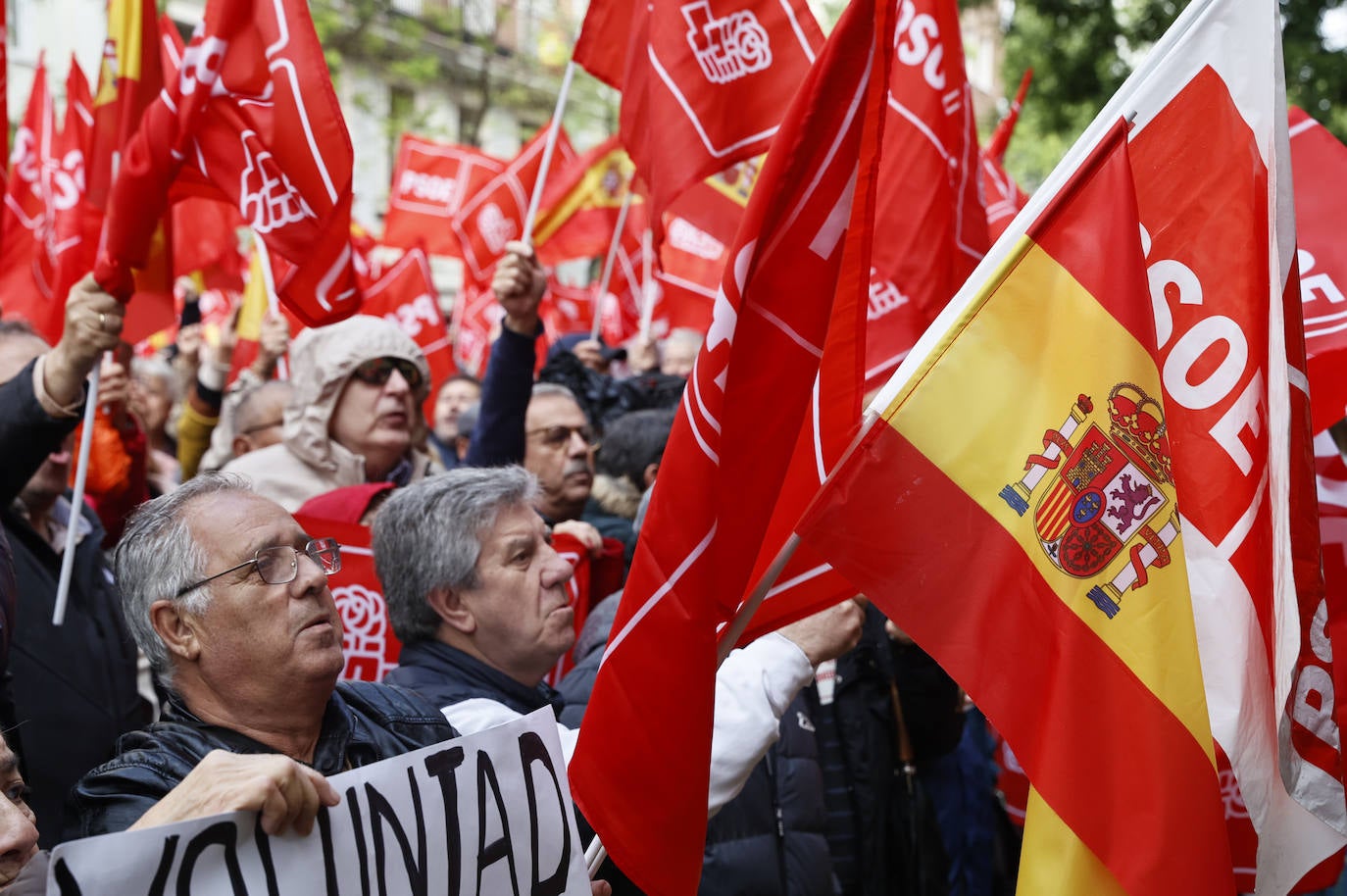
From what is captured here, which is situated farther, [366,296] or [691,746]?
[366,296]

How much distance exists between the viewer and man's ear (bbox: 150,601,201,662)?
2.09 meters

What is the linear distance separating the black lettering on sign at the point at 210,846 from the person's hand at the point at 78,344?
1.63 metres

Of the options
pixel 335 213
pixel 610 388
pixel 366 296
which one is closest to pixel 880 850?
pixel 335 213

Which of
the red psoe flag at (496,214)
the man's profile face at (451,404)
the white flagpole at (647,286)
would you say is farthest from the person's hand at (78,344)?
the red psoe flag at (496,214)

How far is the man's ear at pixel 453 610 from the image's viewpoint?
277 cm

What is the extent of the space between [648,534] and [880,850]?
1.94m

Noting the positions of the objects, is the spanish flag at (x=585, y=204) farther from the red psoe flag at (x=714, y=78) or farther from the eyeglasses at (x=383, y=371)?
the red psoe flag at (x=714, y=78)

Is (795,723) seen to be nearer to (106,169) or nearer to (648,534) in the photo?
(648,534)

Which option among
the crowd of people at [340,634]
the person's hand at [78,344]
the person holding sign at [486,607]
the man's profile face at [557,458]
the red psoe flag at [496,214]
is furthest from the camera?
the red psoe flag at [496,214]

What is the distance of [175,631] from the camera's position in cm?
211

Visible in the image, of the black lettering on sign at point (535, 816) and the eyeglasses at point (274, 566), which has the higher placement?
the eyeglasses at point (274, 566)

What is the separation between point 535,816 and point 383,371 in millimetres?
2572

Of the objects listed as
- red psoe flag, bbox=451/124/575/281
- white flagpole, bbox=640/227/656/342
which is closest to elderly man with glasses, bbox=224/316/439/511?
white flagpole, bbox=640/227/656/342

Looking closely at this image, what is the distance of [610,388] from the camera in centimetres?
580
